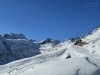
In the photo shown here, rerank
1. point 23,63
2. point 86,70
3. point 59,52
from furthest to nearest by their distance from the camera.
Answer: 1. point 59,52
2. point 23,63
3. point 86,70

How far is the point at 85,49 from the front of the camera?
18.7m

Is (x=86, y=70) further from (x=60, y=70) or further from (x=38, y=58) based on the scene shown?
(x=38, y=58)

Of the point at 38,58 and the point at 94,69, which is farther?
the point at 38,58

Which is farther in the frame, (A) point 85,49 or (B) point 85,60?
(A) point 85,49

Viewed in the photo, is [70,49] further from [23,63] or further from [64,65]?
[64,65]

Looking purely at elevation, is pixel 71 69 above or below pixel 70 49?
below

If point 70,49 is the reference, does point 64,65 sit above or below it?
below

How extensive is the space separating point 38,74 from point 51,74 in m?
0.70

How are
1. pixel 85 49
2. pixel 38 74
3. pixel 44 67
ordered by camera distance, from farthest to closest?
pixel 85 49 → pixel 44 67 → pixel 38 74

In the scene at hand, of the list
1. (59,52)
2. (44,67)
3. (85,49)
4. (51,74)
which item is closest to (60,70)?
(51,74)

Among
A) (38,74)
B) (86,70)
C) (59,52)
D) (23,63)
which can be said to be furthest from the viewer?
(59,52)

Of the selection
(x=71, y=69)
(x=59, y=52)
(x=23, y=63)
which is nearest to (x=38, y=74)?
(x=71, y=69)

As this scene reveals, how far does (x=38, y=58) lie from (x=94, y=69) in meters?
5.92

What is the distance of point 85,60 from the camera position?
1186 cm
